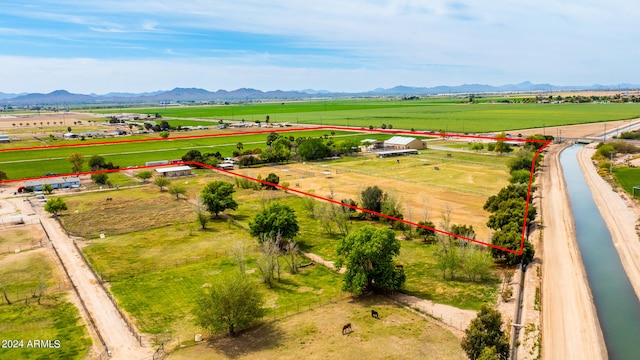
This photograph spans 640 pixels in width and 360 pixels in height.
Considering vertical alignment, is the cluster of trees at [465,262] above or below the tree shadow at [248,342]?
above

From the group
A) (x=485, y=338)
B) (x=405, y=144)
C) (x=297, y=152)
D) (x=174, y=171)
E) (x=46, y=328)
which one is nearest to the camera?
(x=485, y=338)

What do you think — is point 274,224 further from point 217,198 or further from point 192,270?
point 217,198

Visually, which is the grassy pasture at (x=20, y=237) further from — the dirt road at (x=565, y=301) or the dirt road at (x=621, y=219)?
the dirt road at (x=621, y=219)

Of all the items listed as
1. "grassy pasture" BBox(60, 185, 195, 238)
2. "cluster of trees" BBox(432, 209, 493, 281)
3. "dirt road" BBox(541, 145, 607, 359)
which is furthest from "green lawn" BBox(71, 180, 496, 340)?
"dirt road" BBox(541, 145, 607, 359)

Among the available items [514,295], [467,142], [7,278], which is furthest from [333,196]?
[467,142]

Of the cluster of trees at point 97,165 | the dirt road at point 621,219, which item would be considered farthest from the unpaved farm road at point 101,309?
the cluster of trees at point 97,165

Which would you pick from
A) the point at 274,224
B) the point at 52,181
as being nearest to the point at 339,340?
the point at 274,224
